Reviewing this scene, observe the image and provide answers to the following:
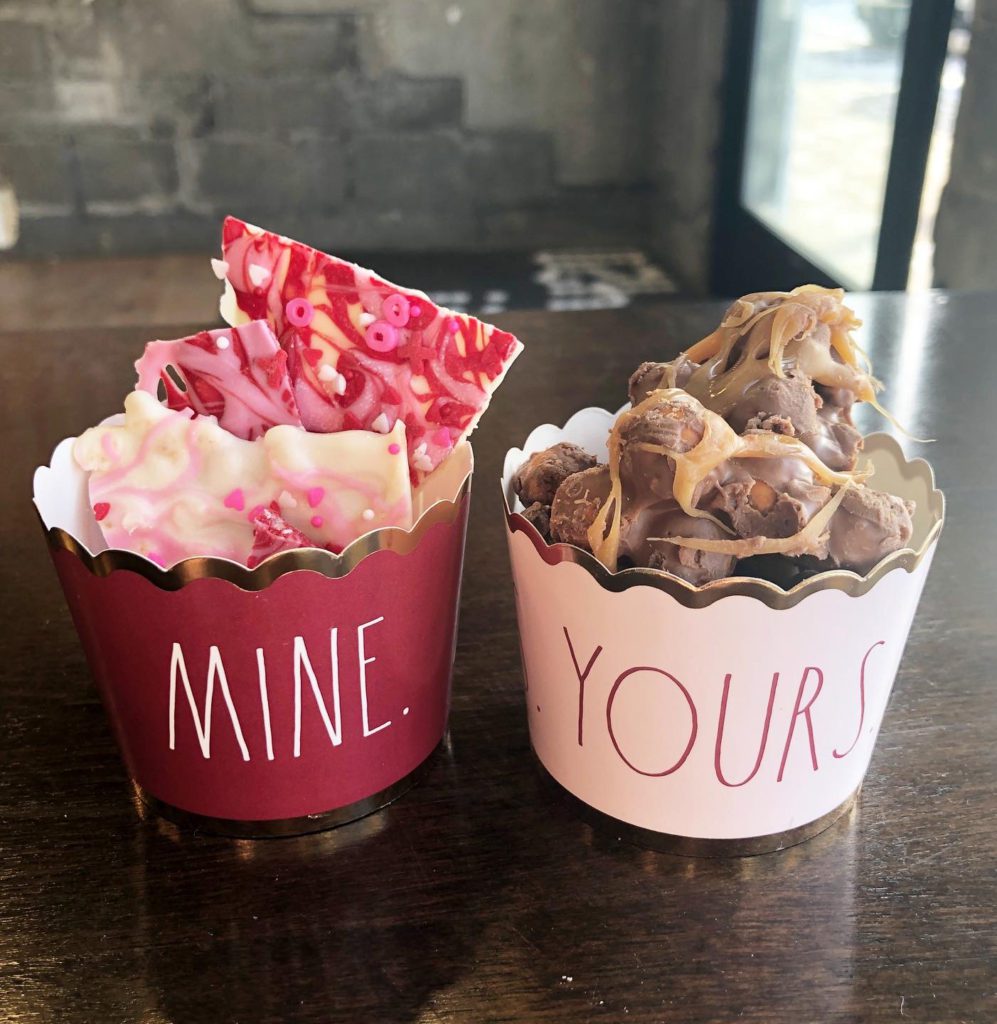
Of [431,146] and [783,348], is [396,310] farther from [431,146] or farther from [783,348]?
[431,146]

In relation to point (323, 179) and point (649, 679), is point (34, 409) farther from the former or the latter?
point (323, 179)

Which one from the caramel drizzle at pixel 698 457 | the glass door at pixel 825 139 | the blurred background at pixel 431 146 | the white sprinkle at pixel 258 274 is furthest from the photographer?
the blurred background at pixel 431 146

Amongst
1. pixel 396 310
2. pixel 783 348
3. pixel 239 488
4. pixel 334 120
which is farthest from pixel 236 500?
pixel 334 120

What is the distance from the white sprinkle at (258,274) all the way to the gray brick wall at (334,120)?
2.66m

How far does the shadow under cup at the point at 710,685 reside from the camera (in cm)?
40

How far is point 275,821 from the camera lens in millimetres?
475

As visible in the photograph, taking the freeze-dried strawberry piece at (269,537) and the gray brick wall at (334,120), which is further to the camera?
the gray brick wall at (334,120)

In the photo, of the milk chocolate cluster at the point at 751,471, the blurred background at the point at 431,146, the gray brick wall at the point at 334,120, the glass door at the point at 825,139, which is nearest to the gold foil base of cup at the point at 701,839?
the milk chocolate cluster at the point at 751,471

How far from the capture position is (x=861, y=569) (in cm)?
41

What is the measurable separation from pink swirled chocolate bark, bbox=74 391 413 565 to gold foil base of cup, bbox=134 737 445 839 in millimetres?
120

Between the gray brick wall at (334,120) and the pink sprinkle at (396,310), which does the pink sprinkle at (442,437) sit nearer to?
the pink sprinkle at (396,310)

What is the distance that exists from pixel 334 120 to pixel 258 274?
270 cm

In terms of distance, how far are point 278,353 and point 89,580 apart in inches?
4.7

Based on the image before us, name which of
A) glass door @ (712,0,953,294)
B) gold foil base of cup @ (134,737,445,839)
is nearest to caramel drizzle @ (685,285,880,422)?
gold foil base of cup @ (134,737,445,839)
